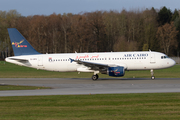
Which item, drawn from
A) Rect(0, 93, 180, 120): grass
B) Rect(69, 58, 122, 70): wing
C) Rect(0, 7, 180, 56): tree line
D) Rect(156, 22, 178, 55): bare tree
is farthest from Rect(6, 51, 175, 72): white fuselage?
Rect(156, 22, 178, 55): bare tree

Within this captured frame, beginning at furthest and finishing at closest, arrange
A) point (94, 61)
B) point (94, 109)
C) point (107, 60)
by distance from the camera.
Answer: point (94, 61) < point (107, 60) < point (94, 109)

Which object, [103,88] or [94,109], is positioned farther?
[103,88]

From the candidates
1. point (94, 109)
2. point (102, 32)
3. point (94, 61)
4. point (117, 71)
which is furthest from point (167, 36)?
point (94, 109)

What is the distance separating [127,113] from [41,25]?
262ft

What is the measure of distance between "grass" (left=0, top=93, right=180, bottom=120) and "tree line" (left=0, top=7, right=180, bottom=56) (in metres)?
62.6

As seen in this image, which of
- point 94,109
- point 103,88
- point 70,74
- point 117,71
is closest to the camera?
point 94,109

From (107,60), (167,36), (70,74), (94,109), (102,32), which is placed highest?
(102,32)

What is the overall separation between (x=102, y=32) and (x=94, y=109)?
7205cm

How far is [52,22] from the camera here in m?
91.1

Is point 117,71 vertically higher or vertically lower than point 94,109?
higher

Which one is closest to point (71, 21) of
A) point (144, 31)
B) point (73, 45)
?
Result: point (73, 45)

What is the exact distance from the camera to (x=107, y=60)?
3091cm

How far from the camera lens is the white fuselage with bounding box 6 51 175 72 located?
3064 centimetres

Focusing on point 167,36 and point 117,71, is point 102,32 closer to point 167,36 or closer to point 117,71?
point 167,36
